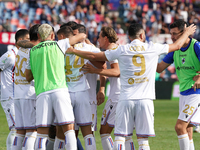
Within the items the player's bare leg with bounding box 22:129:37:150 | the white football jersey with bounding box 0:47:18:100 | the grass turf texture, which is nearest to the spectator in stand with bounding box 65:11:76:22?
the grass turf texture

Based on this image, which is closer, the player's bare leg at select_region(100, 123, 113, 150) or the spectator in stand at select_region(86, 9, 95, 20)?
the player's bare leg at select_region(100, 123, 113, 150)

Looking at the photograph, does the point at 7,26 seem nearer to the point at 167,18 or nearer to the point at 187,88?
the point at 167,18

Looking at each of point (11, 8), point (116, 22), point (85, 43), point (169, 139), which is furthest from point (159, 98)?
point (85, 43)

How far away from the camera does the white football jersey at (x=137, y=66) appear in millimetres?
4934

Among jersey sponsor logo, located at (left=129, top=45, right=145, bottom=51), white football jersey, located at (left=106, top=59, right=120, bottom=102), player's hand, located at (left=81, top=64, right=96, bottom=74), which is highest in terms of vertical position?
jersey sponsor logo, located at (left=129, top=45, right=145, bottom=51)

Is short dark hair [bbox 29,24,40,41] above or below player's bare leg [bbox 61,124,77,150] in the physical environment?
above

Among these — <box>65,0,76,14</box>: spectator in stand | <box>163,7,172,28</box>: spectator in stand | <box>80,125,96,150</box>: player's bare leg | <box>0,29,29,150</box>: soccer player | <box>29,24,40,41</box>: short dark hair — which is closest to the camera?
<box>80,125,96,150</box>: player's bare leg

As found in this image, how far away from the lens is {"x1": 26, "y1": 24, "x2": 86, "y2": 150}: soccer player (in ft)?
16.3

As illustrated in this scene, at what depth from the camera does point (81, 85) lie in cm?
554

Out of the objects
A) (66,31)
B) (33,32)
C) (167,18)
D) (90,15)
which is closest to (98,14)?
(90,15)

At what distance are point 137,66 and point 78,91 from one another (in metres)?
1.13

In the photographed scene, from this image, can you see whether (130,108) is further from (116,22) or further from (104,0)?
(104,0)

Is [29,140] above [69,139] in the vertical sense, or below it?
below

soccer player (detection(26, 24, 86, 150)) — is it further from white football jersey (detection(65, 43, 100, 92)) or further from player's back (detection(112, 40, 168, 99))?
player's back (detection(112, 40, 168, 99))
